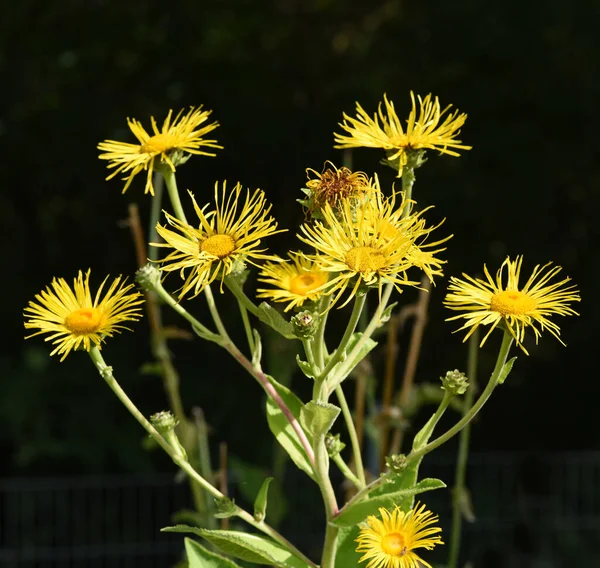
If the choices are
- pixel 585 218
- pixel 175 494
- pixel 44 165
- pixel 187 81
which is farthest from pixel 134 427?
pixel 585 218

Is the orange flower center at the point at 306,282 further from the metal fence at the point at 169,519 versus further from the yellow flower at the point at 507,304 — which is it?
the metal fence at the point at 169,519

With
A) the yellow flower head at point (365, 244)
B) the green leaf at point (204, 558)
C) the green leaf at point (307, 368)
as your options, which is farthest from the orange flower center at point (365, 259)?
the green leaf at point (204, 558)

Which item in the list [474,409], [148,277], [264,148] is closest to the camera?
[474,409]

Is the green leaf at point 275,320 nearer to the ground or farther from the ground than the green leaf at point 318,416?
farther from the ground

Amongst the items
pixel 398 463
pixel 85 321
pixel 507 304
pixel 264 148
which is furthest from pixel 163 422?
pixel 264 148

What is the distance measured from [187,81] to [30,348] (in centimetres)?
138

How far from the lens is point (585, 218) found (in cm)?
425

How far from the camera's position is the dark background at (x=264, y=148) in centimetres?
400

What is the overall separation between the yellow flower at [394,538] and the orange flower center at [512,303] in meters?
0.21

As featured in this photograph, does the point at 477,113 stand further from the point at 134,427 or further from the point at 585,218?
→ the point at 134,427

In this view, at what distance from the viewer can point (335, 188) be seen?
0.90m

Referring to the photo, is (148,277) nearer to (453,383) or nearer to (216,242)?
(216,242)

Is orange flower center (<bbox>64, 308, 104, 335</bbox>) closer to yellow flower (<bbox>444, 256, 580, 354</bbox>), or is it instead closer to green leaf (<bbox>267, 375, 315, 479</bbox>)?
green leaf (<bbox>267, 375, 315, 479</bbox>)

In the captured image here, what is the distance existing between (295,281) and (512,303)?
22 cm
